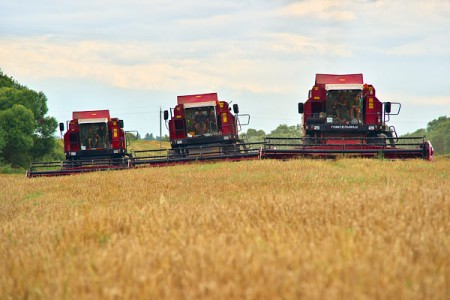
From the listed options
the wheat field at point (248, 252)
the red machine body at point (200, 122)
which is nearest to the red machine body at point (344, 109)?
the red machine body at point (200, 122)

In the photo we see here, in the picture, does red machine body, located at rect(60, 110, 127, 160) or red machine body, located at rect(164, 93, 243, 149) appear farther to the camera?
red machine body, located at rect(60, 110, 127, 160)

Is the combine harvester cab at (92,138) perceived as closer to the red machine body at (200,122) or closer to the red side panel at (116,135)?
the red side panel at (116,135)

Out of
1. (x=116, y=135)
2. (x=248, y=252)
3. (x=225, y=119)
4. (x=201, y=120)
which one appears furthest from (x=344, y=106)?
(x=248, y=252)

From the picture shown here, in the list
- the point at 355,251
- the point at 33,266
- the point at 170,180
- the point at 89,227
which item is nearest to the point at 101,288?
the point at 33,266

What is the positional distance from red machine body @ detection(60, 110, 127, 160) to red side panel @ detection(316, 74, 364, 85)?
10264 millimetres

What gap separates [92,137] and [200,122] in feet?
19.3

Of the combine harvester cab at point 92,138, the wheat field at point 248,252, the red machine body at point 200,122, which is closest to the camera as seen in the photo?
the wheat field at point 248,252

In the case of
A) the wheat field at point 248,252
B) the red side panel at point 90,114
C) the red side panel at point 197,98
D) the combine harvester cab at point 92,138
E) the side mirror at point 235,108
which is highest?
the red side panel at point 197,98

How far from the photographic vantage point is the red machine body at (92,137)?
33.7m

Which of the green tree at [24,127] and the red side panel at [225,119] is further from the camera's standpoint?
the green tree at [24,127]

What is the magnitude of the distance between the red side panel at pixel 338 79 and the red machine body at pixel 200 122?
4.64 metres

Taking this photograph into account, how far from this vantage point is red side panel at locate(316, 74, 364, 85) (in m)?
28.4

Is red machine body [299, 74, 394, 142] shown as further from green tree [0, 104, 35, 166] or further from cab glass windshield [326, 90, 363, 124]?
green tree [0, 104, 35, 166]

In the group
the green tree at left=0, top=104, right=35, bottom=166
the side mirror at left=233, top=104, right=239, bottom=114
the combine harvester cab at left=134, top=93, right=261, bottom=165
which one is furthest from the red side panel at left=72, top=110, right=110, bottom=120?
the green tree at left=0, top=104, right=35, bottom=166
